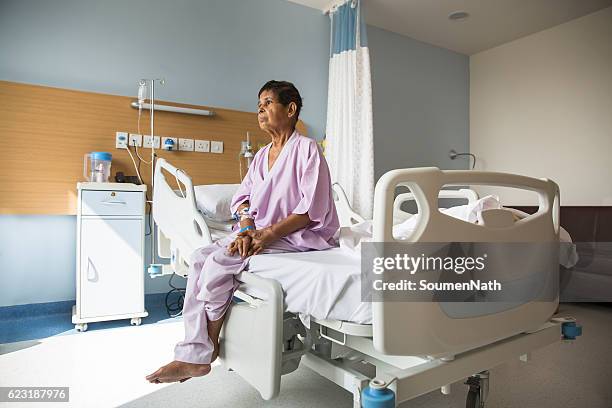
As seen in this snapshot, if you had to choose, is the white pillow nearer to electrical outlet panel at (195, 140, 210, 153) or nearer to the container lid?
the container lid

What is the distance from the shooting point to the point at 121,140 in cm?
303

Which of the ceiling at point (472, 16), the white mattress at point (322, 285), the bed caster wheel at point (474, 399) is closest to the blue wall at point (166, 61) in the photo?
the ceiling at point (472, 16)

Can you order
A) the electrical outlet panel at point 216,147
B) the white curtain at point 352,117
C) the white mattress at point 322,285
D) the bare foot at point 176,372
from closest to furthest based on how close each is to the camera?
the white mattress at point 322,285
the bare foot at point 176,372
the electrical outlet panel at point 216,147
the white curtain at point 352,117

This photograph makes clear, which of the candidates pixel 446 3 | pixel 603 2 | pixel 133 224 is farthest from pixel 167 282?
pixel 603 2

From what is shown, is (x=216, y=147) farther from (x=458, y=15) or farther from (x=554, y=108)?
Answer: (x=554, y=108)

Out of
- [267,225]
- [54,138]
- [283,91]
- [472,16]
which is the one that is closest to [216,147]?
[54,138]

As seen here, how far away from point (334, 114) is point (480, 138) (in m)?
2.50

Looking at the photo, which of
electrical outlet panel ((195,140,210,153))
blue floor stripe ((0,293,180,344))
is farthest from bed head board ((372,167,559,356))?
electrical outlet panel ((195,140,210,153))

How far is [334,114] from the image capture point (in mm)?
3748

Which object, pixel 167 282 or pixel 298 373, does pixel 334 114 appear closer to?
pixel 167 282

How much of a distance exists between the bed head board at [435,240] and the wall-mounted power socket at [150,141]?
8.38 feet

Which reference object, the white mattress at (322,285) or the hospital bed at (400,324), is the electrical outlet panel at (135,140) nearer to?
the hospital bed at (400,324)

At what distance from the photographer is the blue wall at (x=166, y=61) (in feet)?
9.12

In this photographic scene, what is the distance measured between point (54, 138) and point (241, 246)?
213cm
